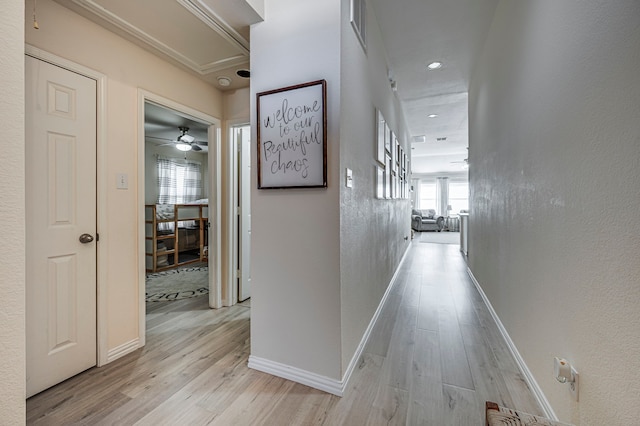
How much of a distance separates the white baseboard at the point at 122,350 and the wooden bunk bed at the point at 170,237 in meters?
2.54

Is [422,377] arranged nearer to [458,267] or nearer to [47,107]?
[47,107]

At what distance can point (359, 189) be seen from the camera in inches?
76.7

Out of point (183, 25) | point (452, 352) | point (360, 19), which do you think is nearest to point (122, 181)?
point (183, 25)

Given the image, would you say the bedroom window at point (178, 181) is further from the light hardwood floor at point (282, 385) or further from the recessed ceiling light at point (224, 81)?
the light hardwood floor at point (282, 385)

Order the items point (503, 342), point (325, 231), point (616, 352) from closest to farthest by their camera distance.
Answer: point (616, 352) → point (325, 231) → point (503, 342)

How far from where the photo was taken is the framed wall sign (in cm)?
158

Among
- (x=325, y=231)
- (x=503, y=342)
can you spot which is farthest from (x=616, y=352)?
(x=503, y=342)

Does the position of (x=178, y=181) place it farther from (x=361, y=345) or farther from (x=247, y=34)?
(x=361, y=345)

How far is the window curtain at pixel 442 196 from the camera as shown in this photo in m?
11.6

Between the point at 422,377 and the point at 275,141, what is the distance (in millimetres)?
1730

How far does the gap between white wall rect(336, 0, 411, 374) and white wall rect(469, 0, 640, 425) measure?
3.31 ft

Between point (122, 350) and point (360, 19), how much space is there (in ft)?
9.52

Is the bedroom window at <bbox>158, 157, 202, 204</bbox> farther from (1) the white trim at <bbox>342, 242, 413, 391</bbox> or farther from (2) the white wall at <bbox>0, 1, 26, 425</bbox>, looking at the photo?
(2) the white wall at <bbox>0, 1, 26, 425</bbox>

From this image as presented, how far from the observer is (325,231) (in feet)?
→ 5.19
